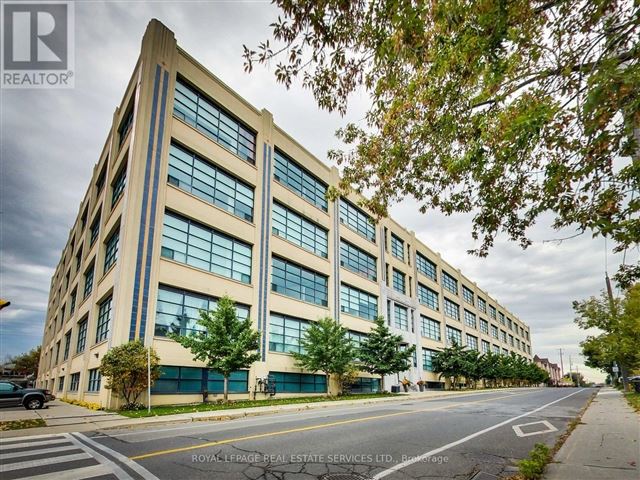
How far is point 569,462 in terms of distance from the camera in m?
6.08

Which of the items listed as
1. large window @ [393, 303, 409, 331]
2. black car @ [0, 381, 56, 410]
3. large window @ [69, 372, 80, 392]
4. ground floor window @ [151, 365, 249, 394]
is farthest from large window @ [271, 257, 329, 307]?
large window @ [69, 372, 80, 392]

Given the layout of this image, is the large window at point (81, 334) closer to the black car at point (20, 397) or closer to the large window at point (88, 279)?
the large window at point (88, 279)

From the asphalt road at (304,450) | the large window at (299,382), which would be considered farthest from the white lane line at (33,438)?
the large window at (299,382)

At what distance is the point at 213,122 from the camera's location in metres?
25.3

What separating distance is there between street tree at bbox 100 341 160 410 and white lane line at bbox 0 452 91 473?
351 inches

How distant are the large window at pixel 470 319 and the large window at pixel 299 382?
4302 centimetres

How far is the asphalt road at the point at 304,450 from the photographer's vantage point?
5918mm

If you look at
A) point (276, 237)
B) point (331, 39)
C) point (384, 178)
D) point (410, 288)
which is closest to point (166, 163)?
point (276, 237)

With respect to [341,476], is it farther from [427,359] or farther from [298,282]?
[427,359]

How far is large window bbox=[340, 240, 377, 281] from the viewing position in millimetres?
36469

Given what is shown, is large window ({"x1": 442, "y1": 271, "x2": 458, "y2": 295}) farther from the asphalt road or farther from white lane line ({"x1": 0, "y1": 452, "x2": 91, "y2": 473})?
white lane line ({"x1": 0, "y1": 452, "x2": 91, "y2": 473})

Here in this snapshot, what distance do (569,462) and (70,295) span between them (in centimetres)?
4076

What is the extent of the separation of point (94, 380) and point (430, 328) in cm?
4049

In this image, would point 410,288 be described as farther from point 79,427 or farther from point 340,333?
point 79,427
